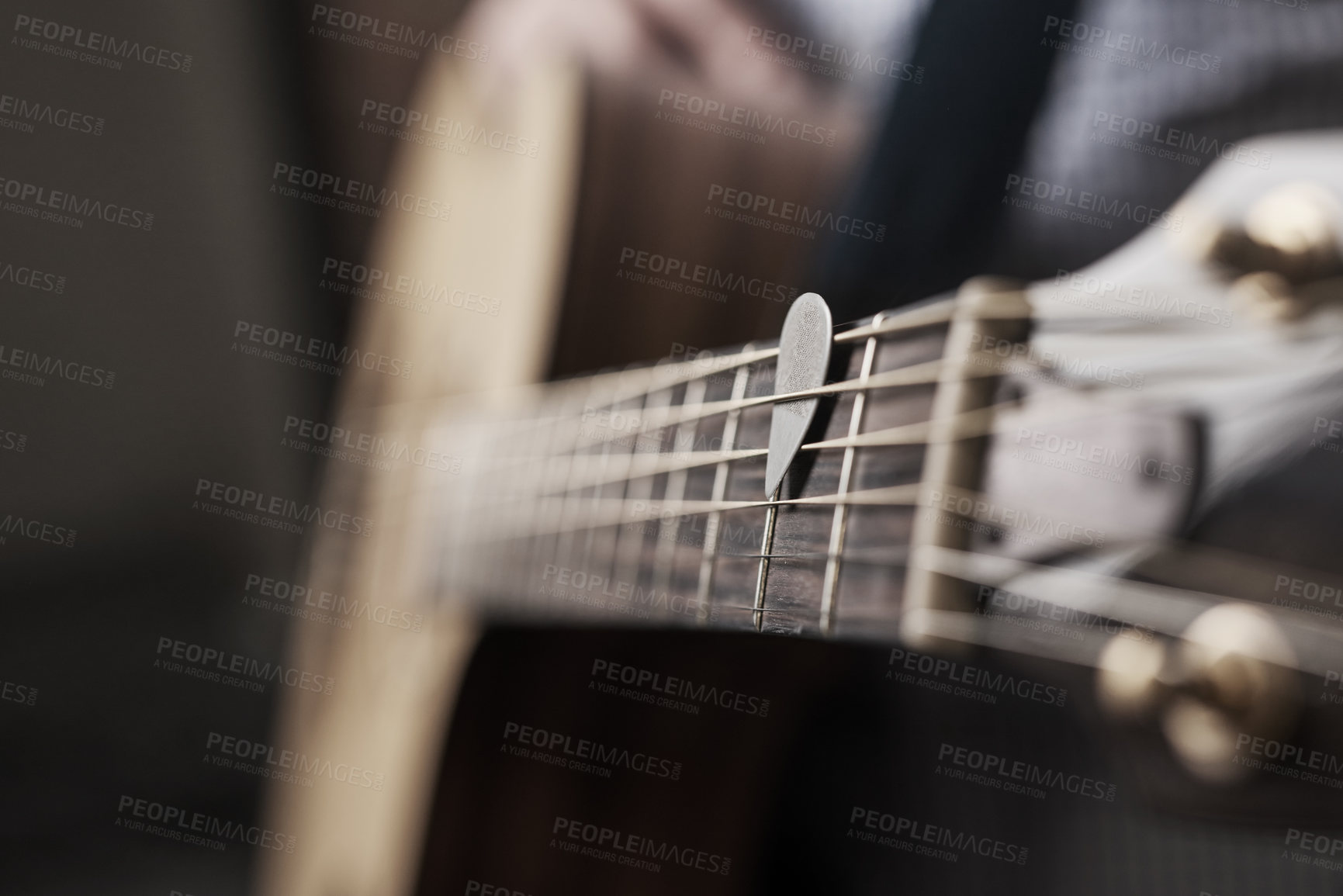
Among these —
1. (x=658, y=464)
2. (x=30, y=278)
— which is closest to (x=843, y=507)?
(x=658, y=464)

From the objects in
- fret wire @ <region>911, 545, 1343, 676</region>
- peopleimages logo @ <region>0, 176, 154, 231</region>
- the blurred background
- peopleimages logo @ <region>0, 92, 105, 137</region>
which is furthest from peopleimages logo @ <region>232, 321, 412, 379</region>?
fret wire @ <region>911, 545, 1343, 676</region>

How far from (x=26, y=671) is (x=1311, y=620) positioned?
119 centimetres

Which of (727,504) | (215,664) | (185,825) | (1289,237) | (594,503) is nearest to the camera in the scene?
(1289,237)

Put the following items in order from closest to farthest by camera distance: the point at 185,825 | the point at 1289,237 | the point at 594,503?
the point at 1289,237
the point at 594,503
the point at 185,825

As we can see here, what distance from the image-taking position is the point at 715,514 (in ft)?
1.21

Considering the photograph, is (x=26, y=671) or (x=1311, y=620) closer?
(x=1311, y=620)

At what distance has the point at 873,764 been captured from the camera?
479 mm

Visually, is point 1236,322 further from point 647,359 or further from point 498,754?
point 498,754

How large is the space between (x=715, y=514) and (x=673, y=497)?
0.04 metres

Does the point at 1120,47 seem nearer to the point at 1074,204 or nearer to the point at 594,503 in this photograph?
the point at 1074,204

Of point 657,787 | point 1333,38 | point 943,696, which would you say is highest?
point 1333,38

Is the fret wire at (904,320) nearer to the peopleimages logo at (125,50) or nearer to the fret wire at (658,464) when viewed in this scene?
the fret wire at (658,464)

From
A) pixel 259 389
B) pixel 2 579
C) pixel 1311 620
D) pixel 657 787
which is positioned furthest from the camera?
pixel 259 389

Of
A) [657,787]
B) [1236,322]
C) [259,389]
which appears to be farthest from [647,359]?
[259,389]
